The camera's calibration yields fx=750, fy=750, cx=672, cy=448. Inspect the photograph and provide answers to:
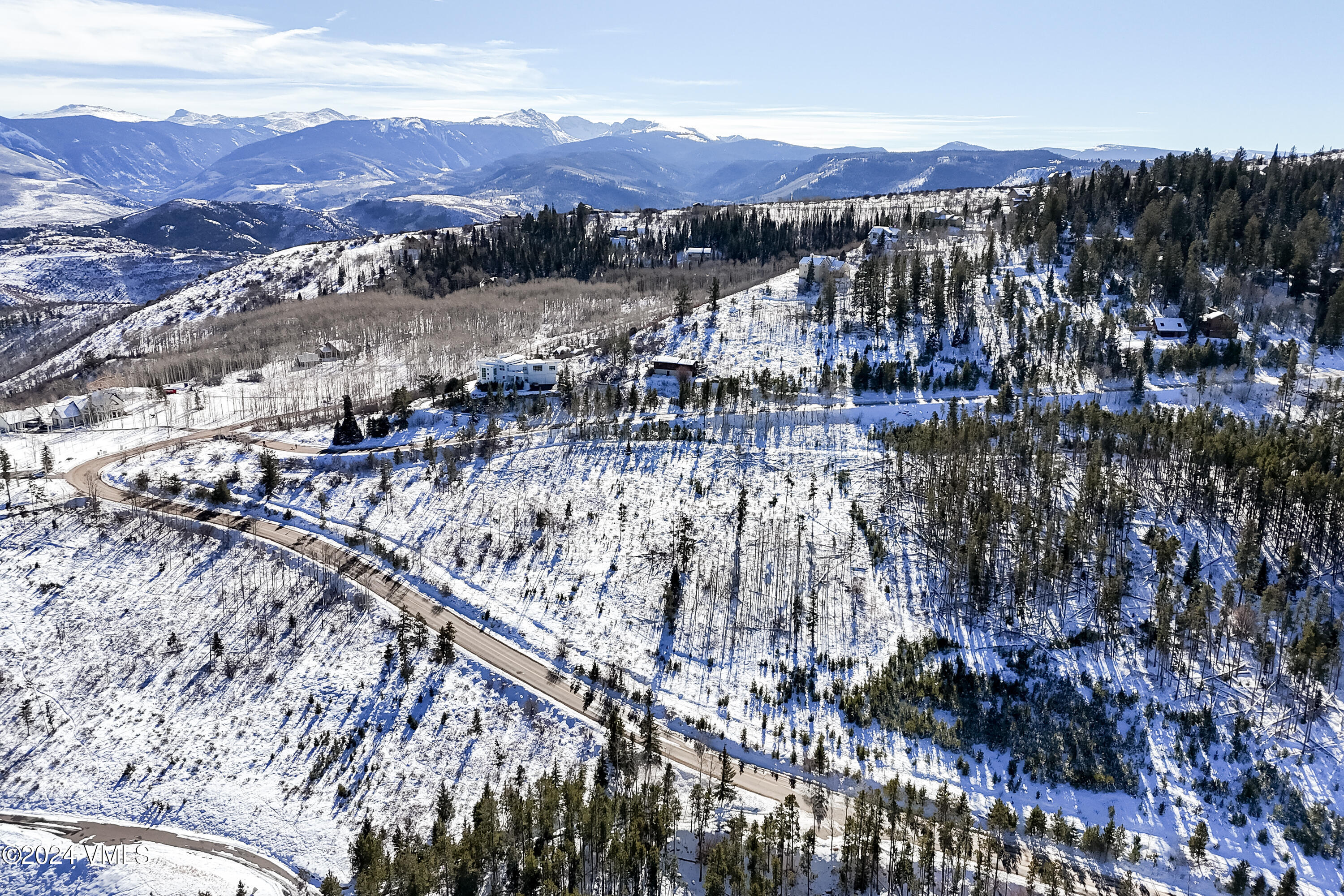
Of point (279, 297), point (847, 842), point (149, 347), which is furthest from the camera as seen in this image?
point (279, 297)

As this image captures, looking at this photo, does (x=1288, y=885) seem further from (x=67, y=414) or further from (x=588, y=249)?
(x=588, y=249)

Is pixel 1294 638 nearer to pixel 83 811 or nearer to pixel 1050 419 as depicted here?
pixel 1050 419

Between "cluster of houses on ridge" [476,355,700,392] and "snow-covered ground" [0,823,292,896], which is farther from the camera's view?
"cluster of houses on ridge" [476,355,700,392]

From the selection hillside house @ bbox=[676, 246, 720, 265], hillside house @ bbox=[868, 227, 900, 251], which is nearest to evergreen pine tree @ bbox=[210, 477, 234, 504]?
hillside house @ bbox=[676, 246, 720, 265]

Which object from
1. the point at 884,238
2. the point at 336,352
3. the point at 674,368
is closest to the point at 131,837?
the point at 674,368

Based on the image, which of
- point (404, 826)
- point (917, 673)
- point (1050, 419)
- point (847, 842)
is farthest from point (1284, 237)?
point (404, 826)

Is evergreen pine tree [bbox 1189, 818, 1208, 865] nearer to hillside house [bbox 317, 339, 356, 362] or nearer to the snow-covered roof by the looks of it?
hillside house [bbox 317, 339, 356, 362]

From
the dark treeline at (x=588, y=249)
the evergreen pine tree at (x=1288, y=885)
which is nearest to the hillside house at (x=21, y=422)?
the dark treeline at (x=588, y=249)

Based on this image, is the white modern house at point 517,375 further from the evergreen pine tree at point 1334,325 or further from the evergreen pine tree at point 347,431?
the evergreen pine tree at point 1334,325
